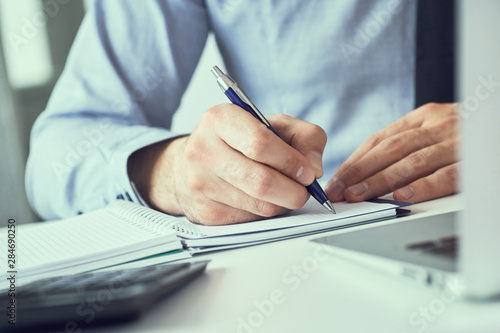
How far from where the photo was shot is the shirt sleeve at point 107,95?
0.86 m

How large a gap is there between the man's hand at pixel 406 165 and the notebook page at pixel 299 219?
0.05 meters

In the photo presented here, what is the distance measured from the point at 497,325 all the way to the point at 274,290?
135 millimetres

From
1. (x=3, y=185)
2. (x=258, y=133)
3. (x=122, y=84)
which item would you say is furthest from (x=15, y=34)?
(x=258, y=133)

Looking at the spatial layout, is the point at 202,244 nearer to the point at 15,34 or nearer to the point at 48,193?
the point at 48,193

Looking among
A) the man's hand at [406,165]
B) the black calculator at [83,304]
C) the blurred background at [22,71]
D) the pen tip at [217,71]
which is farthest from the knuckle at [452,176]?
→ the blurred background at [22,71]

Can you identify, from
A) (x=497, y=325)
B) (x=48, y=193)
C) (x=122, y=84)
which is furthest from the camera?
(x=122, y=84)

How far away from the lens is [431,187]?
0.57m

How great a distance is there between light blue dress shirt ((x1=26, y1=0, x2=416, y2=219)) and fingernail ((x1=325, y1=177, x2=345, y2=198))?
18.2 inches

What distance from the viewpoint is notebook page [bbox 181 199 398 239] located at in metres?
0.45

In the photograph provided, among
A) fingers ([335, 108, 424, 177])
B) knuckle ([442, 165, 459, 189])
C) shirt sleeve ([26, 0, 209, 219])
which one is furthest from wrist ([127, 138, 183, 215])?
knuckle ([442, 165, 459, 189])

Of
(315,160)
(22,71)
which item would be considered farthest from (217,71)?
(22,71)

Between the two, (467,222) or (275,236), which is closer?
(467,222)

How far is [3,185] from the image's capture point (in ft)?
8.27

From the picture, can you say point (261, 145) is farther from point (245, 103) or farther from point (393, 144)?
point (393, 144)
